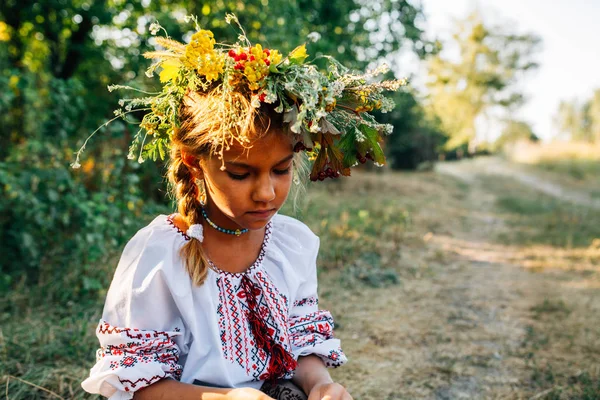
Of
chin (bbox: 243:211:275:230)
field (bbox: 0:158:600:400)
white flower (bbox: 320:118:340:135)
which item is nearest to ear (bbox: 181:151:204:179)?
chin (bbox: 243:211:275:230)

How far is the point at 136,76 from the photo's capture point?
567 cm

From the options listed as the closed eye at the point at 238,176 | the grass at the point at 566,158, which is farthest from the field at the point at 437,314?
the grass at the point at 566,158

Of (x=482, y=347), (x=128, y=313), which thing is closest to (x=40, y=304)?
(x=128, y=313)

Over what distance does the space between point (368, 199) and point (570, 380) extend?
5730 millimetres

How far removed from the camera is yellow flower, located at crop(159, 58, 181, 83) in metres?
1.73

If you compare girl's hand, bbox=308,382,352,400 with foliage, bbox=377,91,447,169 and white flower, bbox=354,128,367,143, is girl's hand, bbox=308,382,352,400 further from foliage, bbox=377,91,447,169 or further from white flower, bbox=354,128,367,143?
foliage, bbox=377,91,447,169

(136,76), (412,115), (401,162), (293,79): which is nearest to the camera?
(293,79)

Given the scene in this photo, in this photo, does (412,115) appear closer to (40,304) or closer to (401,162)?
(401,162)

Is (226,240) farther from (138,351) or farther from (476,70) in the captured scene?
(476,70)

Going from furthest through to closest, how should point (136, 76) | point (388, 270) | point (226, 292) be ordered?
point (136, 76)
point (388, 270)
point (226, 292)

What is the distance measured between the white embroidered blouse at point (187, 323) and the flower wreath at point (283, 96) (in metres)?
0.39

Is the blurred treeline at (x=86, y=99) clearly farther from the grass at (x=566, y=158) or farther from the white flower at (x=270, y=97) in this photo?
the grass at (x=566, y=158)

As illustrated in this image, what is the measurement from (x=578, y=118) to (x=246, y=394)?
96487mm

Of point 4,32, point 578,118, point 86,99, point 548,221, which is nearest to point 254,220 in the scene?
point 86,99
